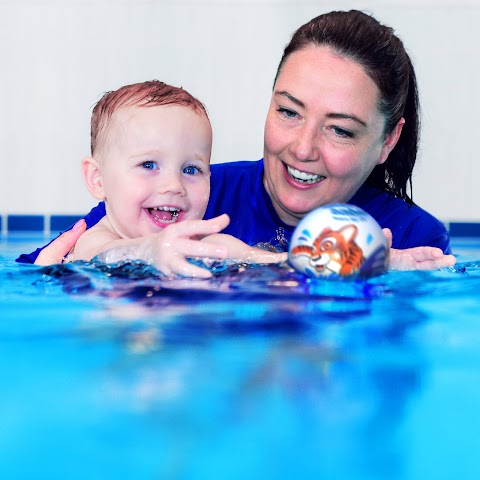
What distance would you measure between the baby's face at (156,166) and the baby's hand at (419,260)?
704mm

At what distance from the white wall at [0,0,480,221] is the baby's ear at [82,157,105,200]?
4251mm

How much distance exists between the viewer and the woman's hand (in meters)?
3.06

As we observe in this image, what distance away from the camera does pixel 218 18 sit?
23.8 feet

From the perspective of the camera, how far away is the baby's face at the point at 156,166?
2848 millimetres

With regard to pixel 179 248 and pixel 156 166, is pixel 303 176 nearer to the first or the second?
pixel 156 166

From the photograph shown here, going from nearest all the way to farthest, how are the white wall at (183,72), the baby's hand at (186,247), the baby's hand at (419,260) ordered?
the baby's hand at (186,247), the baby's hand at (419,260), the white wall at (183,72)

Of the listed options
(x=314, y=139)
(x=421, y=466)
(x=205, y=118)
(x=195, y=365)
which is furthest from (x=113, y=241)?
(x=421, y=466)

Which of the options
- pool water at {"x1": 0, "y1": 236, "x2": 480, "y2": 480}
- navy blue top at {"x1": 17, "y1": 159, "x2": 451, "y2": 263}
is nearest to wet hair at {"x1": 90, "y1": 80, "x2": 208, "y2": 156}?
navy blue top at {"x1": 17, "y1": 159, "x2": 451, "y2": 263}

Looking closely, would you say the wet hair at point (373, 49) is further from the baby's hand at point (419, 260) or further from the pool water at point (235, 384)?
the pool water at point (235, 384)

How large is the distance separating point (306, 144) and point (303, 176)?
176 millimetres

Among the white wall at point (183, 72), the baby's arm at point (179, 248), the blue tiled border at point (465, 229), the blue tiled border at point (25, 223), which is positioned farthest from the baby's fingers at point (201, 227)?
the blue tiled border at point (465, 229)

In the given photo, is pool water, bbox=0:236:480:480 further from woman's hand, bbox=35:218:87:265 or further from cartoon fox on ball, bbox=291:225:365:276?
woman's hand, bbox=35:218:87:265

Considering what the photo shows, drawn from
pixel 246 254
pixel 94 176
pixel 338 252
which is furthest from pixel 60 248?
pixel 338 252

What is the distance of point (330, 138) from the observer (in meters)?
→ 3.11
